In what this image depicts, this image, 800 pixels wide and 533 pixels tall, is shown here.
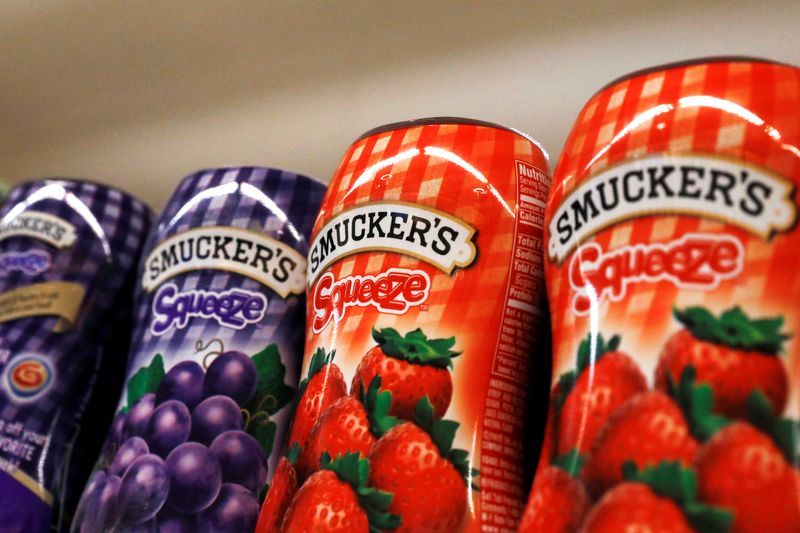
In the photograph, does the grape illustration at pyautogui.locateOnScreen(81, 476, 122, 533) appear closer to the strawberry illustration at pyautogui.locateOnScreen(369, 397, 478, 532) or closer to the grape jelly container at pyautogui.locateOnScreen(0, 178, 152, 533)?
the grape jelly container at pyautogui.locateOnScreen(0, 178, 152, 533)

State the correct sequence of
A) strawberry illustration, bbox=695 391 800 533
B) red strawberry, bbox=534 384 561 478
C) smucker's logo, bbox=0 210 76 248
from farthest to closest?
smucker's logo, bbox=0 210 76 248
red strawberry, bbox=534 384 561 478
strawberry illustration, bbox=695 391 800 533

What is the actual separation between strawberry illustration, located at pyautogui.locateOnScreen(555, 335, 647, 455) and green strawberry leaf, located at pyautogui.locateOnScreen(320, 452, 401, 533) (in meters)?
0.14

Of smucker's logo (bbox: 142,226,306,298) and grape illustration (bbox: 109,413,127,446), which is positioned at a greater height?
smucker's logo (bbox: 142,226,306,298)

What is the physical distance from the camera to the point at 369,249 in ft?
2.61

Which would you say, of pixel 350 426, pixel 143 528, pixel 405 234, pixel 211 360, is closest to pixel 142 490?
pixel 143 528

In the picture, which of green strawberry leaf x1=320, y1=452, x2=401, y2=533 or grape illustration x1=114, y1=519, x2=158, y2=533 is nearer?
green strawberry leaf x1=320, y1=452, x2=401, y2=533

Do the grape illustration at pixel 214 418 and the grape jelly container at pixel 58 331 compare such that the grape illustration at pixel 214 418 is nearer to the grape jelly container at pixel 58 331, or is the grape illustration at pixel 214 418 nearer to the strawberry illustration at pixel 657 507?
the grape jelly container at pixel 58 331

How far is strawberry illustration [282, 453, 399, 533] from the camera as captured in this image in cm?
69

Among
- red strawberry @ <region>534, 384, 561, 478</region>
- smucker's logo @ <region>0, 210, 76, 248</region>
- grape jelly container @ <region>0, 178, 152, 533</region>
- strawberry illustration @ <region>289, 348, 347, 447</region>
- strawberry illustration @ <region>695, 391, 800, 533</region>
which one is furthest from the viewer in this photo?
smucker's logo @ <region>0, 210, 76, 248</region>

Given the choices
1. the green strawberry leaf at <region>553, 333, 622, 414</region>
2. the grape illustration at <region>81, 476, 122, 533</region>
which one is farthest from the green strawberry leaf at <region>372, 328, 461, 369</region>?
the grape illustration at <region>81, 476, 122, 533</region>

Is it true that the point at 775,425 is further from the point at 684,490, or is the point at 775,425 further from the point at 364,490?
the point at 364,490

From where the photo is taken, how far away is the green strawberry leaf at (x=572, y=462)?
62cm

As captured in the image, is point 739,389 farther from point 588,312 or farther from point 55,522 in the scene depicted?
point 55,522

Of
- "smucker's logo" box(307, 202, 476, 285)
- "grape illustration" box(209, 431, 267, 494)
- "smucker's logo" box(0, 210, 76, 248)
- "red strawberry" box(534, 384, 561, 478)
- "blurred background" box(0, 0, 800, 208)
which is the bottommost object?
"grape illustration" box(209, 431, 267, 494)
